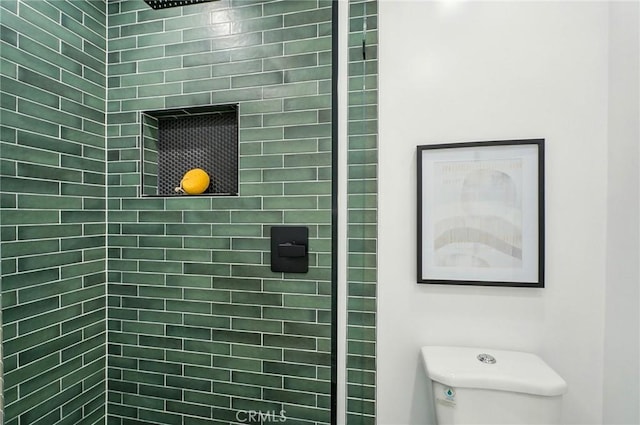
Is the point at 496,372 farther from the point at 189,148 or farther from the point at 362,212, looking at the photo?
the point at 189,148

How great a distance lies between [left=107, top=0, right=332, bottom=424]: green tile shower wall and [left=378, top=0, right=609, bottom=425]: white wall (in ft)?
2.11

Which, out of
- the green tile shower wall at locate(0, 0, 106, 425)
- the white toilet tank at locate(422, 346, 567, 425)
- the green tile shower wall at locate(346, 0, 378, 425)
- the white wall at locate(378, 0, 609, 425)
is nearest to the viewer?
the green tile shower wall at locate(0, 0, 106, 425)

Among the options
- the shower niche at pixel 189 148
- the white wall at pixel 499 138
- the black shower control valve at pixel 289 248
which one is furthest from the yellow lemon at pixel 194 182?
the white wall at pixel 499 138

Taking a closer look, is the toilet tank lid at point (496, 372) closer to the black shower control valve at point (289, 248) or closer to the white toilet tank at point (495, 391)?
the white toilet tank at point (495, 391)

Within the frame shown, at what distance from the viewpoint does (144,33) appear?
60cm

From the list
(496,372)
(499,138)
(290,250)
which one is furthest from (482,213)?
(290,250)

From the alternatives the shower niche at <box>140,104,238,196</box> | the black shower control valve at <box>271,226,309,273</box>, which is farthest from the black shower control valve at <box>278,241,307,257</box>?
the shower niche at <box>140,104,238,196</box>

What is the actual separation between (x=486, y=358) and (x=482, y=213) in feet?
1.47

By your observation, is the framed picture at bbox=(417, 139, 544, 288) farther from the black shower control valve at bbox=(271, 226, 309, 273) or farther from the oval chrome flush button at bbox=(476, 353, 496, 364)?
the black shower control valve at bbox=(271, 226, 309, 273)

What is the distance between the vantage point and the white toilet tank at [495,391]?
94 centimetres

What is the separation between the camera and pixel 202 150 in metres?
0.60

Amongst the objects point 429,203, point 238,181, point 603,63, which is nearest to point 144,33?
point 238,181

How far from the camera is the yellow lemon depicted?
23.5 inches

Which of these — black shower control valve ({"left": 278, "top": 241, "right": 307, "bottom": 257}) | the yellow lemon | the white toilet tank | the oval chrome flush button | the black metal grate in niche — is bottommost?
the white toilet tank
